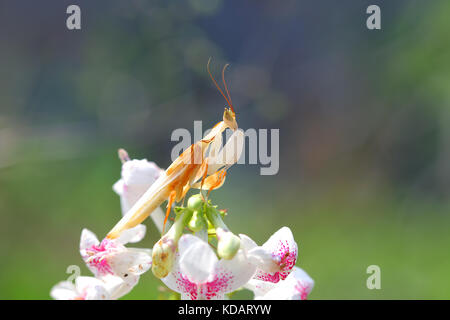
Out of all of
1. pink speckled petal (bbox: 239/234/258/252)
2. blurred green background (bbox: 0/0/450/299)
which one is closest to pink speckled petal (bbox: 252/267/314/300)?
pink speckled petal (bbox: 239/234/258/252)

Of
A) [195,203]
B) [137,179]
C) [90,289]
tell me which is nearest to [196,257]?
[195,203]

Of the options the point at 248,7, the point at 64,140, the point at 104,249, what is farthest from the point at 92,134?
the point at 104,249

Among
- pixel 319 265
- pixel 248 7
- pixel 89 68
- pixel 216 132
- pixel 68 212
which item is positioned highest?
pixel 248 7

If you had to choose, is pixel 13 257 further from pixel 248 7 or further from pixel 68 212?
pixel 248 7

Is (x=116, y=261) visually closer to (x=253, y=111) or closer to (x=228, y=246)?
(x=228, y=246)

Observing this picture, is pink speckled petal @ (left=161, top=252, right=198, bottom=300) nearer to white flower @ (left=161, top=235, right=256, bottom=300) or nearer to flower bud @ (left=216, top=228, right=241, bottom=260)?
white flower @ (left=161, top=235, right=256, bottom=300)
